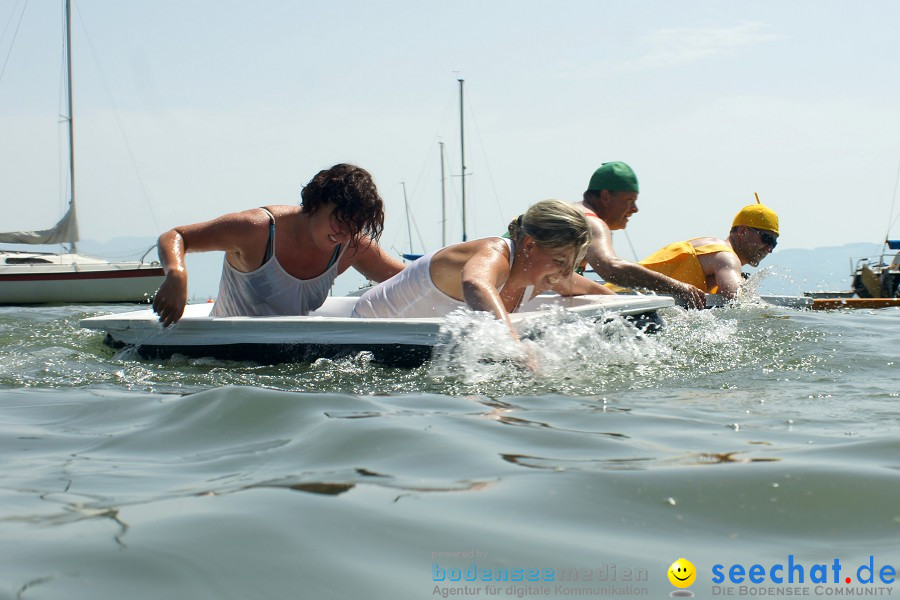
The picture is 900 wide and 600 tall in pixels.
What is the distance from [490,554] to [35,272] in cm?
2786

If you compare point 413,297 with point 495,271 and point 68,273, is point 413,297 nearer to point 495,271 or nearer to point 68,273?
point 495,271

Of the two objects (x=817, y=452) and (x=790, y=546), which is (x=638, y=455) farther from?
(x=790, y=546)

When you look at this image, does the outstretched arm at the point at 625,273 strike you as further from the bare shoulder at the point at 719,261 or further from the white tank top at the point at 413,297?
the white tank top at the point at 413,297

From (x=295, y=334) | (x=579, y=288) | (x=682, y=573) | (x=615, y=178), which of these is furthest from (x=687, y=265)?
(x=682, y=573)

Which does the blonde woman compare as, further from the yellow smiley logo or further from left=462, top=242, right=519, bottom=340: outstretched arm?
the yellow smiley logo

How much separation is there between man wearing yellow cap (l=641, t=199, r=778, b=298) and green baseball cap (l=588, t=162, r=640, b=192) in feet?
2.50

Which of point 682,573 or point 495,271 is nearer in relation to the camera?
point 682,573

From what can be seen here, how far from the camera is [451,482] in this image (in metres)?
2.45

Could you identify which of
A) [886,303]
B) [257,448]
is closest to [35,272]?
[886,303]

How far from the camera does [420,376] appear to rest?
181 inches

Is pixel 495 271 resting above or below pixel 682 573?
above

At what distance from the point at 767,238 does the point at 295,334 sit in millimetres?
4713

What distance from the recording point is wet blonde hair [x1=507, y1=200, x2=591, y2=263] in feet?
15.4

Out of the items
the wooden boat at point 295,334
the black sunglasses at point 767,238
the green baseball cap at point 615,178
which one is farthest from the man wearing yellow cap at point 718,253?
the wooden boat at point 295,334
